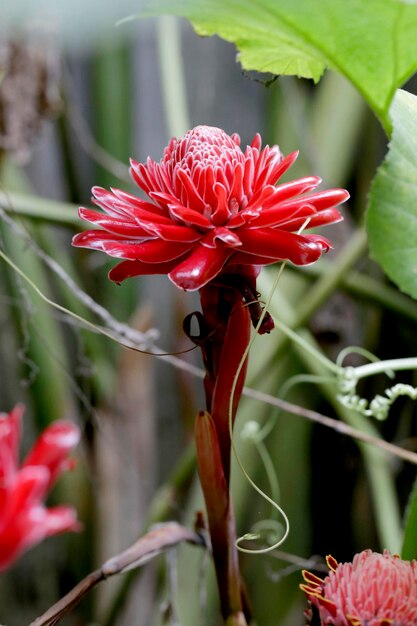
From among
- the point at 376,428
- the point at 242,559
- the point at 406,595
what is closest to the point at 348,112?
the point at 376,428

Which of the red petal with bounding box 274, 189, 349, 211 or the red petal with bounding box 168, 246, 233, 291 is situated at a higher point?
the red petal with bounding box 274, 189, 349, 211

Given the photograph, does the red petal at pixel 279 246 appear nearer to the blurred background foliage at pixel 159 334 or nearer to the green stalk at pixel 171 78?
the blurred background foliage at pixel 159 334

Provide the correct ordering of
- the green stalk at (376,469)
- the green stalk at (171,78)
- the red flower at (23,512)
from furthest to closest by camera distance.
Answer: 1. the green stalk at (171,78)
2. the green stalk at (376,469)
3. the red flower at (23,512)

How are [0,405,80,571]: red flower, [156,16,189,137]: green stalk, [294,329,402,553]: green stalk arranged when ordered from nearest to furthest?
[0,405,80,571]: red flower → [294,329,402,553]: green stalk → [156,16,189,137]: green stalk

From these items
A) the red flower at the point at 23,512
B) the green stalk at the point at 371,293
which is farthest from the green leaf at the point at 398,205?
the green stalk at the point at 371,293

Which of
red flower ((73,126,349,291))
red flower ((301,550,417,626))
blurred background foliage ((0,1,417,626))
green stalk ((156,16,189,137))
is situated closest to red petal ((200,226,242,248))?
red flower ((73,126,349,291))

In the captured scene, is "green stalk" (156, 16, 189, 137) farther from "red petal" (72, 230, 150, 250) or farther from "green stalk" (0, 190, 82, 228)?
"red petal" (72, 230, 150, 250)

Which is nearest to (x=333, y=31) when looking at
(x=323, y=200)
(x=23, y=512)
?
(x=323, y=200)
